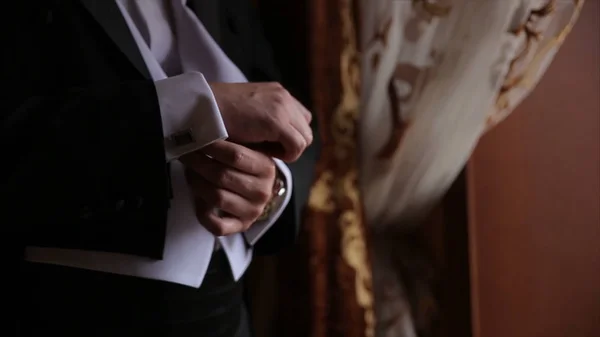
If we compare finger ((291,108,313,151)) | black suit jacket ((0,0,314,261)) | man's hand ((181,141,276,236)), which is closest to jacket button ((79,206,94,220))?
black suit jacket ((0,0,314,261))

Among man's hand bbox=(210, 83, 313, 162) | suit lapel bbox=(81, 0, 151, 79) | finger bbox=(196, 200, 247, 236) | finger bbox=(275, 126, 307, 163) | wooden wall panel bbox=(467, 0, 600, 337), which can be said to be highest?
suit lapel bbox=(81, 0, 151, 79)

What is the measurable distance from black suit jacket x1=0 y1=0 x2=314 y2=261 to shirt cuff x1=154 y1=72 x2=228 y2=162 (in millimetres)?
15

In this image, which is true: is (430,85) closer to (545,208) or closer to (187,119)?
(545,208)

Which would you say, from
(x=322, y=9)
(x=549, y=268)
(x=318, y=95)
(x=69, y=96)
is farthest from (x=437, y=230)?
(x=69, y=96)

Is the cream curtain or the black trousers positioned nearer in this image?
the black trousers

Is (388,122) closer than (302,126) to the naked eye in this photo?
No

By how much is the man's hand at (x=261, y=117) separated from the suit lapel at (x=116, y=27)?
90 millimetres

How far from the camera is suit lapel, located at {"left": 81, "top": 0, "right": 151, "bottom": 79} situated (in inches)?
21.9

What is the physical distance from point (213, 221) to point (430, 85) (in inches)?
15.7

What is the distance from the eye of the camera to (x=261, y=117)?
1.81 feet

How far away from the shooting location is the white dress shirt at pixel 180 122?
20.1 inches

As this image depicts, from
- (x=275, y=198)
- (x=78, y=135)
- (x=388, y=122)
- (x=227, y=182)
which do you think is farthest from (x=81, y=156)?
(x=388, y=122)

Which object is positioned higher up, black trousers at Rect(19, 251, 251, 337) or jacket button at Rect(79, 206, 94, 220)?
jacket button at Rect(79, 206, 94, 220)

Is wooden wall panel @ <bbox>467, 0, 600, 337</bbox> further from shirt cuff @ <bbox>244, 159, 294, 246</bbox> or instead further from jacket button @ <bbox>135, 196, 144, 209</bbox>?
jacket button @ <bbox>135, 196, 144, 209</bbox>
